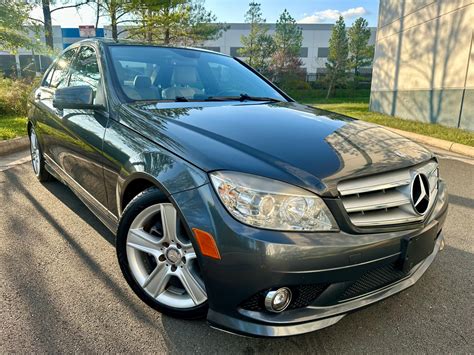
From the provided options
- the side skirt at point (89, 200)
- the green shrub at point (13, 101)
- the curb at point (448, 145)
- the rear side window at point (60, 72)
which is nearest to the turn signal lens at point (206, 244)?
the side skirt at point (89, 200)

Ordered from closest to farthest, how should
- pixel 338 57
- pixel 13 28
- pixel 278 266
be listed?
pixel 278 266, pixel 13 28, pixel 338 57

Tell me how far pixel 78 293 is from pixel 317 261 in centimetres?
155

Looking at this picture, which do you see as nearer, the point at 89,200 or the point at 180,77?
the point at 89,200

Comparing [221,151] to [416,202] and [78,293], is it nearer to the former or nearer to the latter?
[416,202]

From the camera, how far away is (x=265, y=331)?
1.62 meters

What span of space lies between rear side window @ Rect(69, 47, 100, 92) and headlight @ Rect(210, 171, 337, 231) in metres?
1.70

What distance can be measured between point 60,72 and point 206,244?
3.14 meters

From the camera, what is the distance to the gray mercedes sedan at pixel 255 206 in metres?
1.62

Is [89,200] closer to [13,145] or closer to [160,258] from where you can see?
[160,258]

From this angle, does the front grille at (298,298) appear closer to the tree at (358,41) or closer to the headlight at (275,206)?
the headlight at (275,206)

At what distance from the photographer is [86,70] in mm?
3170

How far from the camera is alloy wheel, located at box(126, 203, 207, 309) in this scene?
1906 mm

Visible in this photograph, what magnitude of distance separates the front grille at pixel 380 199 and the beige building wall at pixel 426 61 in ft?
27.4

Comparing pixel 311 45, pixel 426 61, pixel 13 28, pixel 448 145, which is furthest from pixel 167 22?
pixel 311 45
